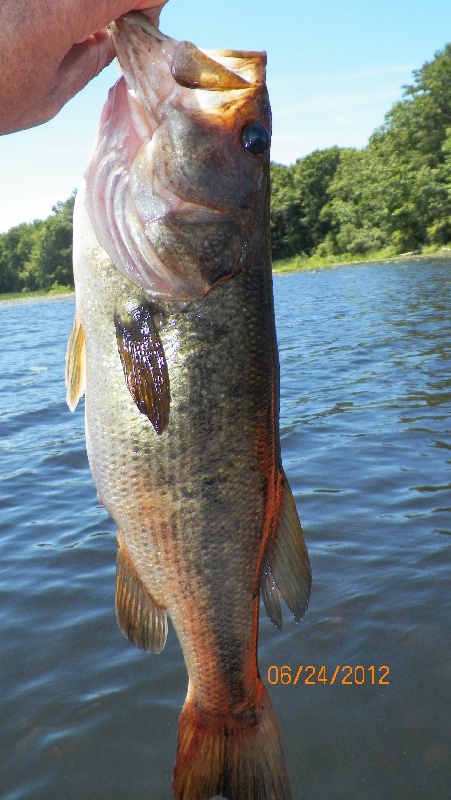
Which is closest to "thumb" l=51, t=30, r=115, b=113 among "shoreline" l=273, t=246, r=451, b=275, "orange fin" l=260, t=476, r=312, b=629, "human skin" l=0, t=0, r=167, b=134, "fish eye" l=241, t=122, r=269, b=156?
"human skin" l=0, t=0, r=167, b=134

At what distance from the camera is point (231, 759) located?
2.59 m

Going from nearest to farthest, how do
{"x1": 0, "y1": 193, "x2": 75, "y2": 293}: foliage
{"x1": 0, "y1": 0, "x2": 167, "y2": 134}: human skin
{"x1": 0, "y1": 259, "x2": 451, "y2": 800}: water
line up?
{"x1": 0, "y1": 0, "x2": 167, "y2": 134}: human skin < {"x1": 0, "y1": 259, "x2": 451, "y2": 800}: water < {"x1": 0, "y1": 193, "x2": 75, "y2": 293}: foliage

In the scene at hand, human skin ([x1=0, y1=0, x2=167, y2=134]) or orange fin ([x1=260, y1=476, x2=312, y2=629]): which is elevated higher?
human skin ([x1=0, y1=0, x2=167, y2=134])

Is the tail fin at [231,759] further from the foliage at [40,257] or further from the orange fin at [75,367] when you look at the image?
the foliage at [40,257]

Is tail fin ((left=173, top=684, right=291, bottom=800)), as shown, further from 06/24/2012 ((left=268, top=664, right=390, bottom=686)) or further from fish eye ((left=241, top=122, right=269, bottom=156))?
06/24/2012 ((left=268, top=664, right=390, bottom=686))

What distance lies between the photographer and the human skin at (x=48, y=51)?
6.22ft

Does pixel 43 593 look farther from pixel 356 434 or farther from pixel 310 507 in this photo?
pixel 356 434

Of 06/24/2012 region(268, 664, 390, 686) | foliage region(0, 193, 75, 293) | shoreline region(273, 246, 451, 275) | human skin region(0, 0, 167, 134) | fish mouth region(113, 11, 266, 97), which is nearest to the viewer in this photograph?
human skin region(0, 0, 167, 134)

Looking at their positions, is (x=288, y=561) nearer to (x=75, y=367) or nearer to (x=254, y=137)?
(x=75, y=367)

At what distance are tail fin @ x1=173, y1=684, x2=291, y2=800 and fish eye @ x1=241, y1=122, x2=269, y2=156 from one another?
1894 mm

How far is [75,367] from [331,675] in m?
3.30

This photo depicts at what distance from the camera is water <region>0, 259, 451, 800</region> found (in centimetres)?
427

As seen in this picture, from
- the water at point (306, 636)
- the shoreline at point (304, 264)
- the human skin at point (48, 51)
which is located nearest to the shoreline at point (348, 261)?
the shoreline at point (304, 264)

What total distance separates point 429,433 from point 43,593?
5.52m
